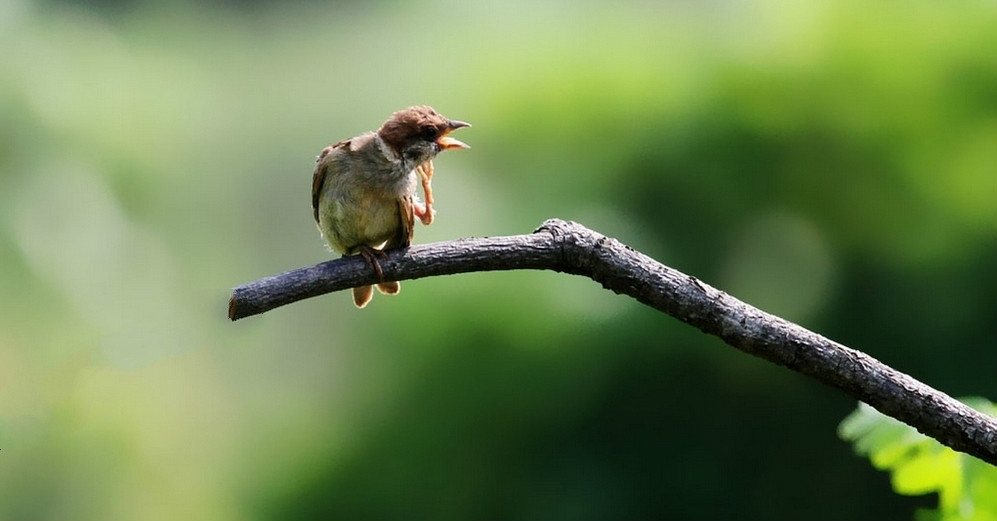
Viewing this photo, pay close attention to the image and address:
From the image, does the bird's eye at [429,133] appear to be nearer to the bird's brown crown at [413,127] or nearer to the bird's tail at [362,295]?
the bird's brown crown at [413,127]

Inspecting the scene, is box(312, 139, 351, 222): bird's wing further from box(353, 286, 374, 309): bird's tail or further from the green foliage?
the green foliage

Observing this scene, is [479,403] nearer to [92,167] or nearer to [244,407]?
[244,407]

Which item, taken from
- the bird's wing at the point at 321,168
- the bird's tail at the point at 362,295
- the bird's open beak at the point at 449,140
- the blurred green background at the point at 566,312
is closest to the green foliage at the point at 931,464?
the bird's open beak at the point at 449,140

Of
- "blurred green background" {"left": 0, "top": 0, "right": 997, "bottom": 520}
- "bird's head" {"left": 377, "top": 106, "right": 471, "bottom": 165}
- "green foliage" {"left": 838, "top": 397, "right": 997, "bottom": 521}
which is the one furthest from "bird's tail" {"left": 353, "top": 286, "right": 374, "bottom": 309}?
"blurred green background" {"left": 0, "top": 0, "right": 997, "bottom": 520}

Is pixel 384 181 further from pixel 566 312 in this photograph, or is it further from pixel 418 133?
pixel 566 312

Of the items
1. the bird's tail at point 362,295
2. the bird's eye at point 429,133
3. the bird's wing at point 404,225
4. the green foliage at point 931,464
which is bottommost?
the bird's tail at point 362,295

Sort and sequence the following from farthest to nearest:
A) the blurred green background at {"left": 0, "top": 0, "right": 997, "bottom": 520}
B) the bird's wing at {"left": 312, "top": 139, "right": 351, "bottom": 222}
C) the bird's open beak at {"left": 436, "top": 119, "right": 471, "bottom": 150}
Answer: the blurred green background at {"left": 0, "top": 0, "right": 997, "bottom": 520} → the bird's wing at {"left": 312, "top": 139, "right": 351, "bottom": 222} → the bird's open beak at {"left": 436, "top": 119, "right": 471, "bottom": 150}

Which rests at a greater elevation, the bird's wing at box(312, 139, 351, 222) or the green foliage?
the green foliage
